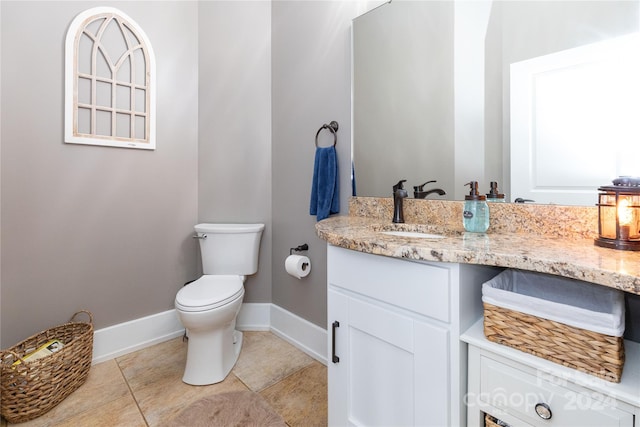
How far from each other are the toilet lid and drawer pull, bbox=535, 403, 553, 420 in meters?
1.42

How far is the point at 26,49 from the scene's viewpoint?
170cm

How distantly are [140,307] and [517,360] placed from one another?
7.30ft

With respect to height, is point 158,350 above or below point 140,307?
below

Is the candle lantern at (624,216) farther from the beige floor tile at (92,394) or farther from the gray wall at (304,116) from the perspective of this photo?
the beige floor tile at (92,394)

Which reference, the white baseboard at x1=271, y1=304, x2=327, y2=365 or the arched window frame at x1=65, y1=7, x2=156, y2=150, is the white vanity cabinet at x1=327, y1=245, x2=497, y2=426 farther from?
the arched window frame at x1=65, y1=7, x2=156, y2=150

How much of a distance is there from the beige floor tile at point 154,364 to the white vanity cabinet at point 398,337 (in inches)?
45.0

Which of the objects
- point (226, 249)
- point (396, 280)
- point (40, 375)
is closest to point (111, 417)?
point (40, 375)

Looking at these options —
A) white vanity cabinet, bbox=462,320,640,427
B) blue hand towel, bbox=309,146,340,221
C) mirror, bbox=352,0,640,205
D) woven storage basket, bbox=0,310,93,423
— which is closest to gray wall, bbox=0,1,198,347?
woven storage basket, bbox=0,310,93,423

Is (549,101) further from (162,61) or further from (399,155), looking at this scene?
(162,61)

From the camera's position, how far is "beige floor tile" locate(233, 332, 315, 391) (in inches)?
71.3

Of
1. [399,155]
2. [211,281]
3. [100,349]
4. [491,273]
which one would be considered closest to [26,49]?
[211,281]

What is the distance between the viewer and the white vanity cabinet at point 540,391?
676mm

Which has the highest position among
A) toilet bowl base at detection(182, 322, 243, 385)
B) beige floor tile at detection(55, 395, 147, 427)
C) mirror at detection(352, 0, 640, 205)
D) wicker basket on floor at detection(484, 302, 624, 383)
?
mirror at detection(352, 0, 640, 205)

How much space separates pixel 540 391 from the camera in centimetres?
76
